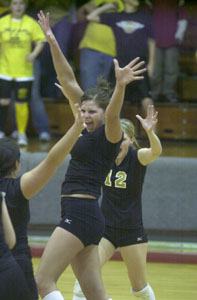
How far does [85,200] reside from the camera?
4.81m

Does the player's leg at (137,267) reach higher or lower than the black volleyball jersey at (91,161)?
lower

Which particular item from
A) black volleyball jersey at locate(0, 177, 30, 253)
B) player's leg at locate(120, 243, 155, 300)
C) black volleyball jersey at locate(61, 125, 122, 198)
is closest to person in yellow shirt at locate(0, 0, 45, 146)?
player's leg at locate(120, 243, 155, 300)

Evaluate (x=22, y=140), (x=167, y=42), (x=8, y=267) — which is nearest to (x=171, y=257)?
(x=22, y=140)

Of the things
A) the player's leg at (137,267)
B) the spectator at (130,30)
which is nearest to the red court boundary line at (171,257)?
the player's leg at (137,267)

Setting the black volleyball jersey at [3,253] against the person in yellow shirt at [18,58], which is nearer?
the black volleyball jersey at [3,253]

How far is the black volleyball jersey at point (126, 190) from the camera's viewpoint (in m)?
5.77

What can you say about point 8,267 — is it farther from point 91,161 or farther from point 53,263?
point 91,161

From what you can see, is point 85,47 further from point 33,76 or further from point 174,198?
point 174,198

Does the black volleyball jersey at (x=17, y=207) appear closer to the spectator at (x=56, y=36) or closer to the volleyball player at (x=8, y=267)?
the volleyball player at (x=8, y=267)

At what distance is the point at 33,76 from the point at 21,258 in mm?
5749

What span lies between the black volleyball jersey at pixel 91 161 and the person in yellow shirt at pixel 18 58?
15.3 ft

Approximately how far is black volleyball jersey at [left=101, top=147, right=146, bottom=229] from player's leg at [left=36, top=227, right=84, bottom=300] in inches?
44.3

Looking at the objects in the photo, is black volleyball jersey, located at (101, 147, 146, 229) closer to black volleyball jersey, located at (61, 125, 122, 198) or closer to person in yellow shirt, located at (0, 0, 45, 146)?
black volleyball jersey, located at (61, 125, 122, 198)

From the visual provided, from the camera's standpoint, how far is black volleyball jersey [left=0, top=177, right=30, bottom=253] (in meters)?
4.02
